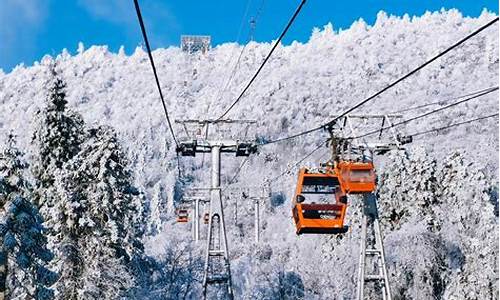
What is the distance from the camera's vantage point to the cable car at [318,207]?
2162 cm

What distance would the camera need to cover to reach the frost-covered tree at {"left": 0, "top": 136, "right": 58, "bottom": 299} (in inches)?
831

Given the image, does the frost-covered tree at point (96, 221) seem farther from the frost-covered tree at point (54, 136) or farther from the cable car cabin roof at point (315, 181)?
the cable car cabin roof at point (315, 181)

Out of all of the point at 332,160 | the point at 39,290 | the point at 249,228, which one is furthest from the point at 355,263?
the point at 249,228

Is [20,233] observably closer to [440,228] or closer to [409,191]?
[440,228]

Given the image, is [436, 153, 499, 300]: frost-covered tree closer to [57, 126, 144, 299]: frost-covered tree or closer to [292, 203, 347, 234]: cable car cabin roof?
[292, 203, 347, 234]: cable car cabin roof

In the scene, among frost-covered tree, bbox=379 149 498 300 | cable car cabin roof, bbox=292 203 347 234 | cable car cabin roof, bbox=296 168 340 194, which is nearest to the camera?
cable car cabin roof, bbox=296 168 340 194

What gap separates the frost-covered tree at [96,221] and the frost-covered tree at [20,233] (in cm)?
197

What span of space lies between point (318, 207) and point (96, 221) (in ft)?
29.2

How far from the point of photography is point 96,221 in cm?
2600

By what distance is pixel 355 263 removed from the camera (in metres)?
40.8

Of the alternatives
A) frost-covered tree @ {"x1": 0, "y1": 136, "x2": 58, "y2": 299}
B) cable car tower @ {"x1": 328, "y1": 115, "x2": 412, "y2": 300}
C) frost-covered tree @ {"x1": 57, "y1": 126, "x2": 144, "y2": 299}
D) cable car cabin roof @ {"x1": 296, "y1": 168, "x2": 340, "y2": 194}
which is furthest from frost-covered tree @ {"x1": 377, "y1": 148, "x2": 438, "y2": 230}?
frost-covered tree @ {"x1": 0, "y1": 136, "x2": 58, "y2": 299}

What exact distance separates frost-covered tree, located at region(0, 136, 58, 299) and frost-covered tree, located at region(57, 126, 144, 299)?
77.4 inches

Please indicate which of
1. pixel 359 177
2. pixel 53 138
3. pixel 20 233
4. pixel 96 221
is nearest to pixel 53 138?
pixel 53 138

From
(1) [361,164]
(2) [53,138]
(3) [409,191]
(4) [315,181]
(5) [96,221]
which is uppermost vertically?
(2) [53,138]
